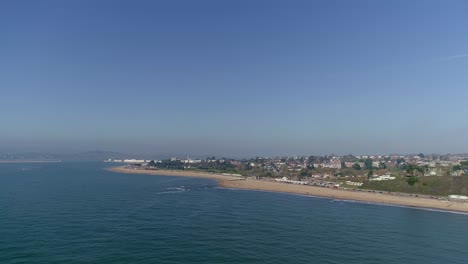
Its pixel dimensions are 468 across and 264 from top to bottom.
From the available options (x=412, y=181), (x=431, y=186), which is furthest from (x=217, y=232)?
(x=431, y=186)

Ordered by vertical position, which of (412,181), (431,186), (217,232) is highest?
(412,181)

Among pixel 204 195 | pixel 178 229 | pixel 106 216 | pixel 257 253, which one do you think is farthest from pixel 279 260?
pixel 204 195

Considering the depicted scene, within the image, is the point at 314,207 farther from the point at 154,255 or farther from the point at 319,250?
the point at 154,255

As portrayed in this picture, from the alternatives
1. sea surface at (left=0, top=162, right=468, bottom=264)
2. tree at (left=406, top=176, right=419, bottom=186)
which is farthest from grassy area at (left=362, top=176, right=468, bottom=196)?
sea surface at (left=0, top=162, right=468, bottom=264)

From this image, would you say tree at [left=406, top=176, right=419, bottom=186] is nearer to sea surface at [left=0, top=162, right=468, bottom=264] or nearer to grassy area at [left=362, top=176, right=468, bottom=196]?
grassy area at [left=362, top=176, right=468, bottom=196]

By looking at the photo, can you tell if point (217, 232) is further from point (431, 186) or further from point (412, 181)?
point (431, 186)
